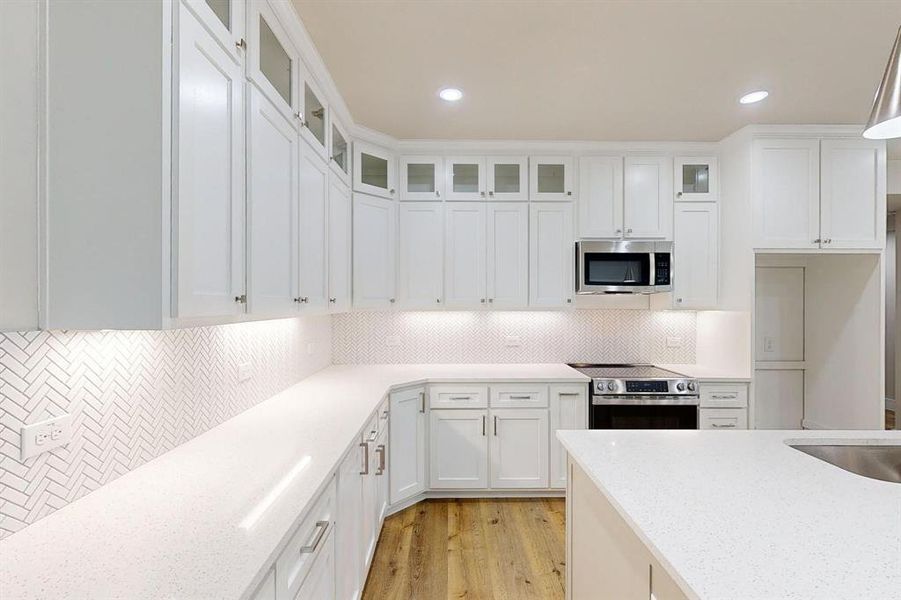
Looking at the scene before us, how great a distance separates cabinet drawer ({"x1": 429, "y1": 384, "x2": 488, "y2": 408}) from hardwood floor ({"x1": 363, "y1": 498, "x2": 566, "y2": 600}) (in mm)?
696

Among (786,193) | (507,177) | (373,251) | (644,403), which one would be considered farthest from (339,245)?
(786,193)

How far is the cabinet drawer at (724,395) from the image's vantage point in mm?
3229

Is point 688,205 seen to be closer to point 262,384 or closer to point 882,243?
point 882,243

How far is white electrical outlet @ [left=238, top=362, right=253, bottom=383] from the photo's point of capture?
2100 mm

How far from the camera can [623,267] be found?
3514 millimetres

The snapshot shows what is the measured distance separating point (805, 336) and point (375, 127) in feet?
12.6

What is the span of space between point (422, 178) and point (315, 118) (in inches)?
50.9

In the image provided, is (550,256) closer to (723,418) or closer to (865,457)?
(723,418)

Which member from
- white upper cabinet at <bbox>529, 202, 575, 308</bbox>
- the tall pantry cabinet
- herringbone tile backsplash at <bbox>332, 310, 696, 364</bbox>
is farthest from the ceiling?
herringbone tile backsplash at <bbox>332, 310, 696, 364</bbox>

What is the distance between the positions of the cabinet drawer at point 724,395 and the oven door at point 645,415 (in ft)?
0.39

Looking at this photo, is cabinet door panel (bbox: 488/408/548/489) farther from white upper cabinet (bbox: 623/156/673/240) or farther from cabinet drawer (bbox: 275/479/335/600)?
cabinet drawer (bbox: 275/479/335/600)

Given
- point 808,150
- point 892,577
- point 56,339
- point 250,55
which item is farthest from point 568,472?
point 808,150

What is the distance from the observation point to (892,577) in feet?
2.76

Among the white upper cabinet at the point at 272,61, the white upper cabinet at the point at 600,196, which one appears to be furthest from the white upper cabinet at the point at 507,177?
the white upper cabinet at the point at 272,61
